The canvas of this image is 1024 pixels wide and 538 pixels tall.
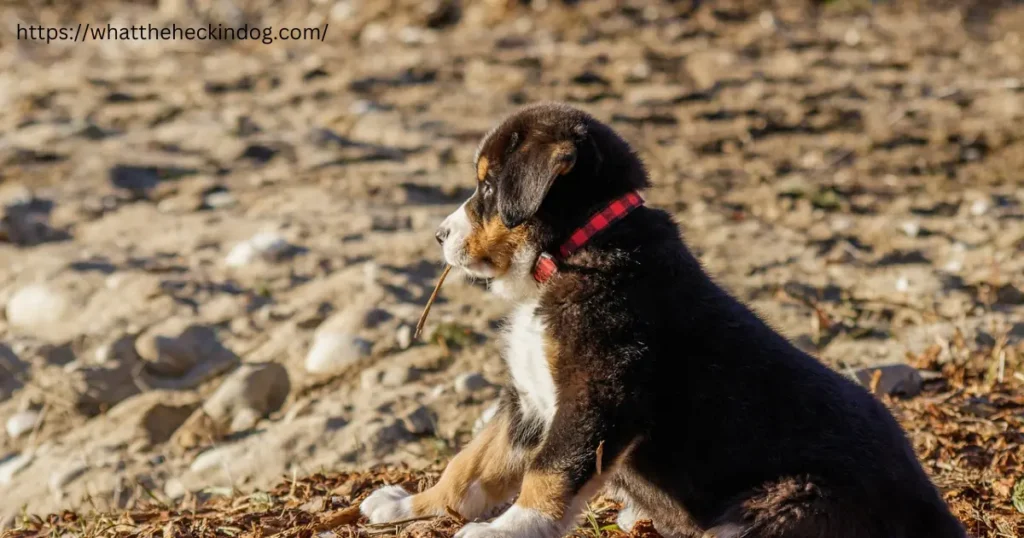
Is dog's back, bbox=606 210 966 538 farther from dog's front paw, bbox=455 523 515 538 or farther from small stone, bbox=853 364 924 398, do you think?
small stone, bbox=853 364 924 398

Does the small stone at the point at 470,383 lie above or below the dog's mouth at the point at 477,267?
below

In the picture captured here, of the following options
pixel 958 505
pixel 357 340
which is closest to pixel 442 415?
pixel 357 340

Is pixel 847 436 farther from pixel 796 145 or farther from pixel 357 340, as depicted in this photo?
pixel 796 145

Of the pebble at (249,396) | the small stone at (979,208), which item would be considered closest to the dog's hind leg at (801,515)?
the pebble at (249,396)

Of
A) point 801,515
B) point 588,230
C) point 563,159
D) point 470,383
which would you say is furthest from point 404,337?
point 801,515

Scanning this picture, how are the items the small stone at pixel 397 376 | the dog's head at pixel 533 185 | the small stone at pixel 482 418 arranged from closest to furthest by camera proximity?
the dog's head at pixel 533 185
the small stone at pixel 482 418
the small stone at pixel 397 376

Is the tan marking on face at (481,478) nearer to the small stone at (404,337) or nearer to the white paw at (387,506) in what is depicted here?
the white paw at (387,506)

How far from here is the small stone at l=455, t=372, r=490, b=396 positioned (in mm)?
5778

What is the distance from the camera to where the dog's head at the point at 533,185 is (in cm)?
386

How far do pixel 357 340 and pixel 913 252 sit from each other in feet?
12.6

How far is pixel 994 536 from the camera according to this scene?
4.06 m

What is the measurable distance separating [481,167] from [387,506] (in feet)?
4.31

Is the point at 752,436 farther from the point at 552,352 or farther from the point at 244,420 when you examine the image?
the point at 244,420

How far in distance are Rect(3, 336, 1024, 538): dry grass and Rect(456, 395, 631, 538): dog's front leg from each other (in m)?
0.38
